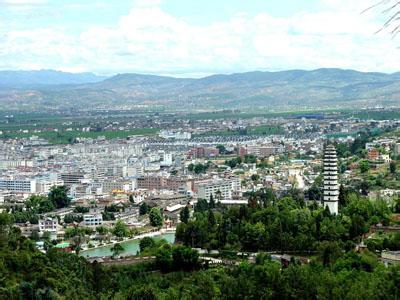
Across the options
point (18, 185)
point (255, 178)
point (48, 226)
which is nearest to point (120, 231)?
point (48, 226)

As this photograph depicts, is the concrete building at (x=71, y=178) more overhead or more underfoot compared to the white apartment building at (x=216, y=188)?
more underfoot

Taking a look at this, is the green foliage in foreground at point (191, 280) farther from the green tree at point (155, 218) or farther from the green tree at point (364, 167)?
the green tree at point (364, 167)

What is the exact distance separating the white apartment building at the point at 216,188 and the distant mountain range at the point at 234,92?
4993 centimetres

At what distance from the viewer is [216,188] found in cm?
2636

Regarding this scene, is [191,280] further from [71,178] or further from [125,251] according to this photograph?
[71,178]

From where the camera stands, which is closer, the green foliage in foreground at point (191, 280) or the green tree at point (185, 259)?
the green foliage in foreground at point (191, 280)

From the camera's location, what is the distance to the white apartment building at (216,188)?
26.1 meters

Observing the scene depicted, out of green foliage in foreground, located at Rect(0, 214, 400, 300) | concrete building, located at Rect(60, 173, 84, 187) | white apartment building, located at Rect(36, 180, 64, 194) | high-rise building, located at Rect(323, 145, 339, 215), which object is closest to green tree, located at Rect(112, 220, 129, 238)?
high-rise building, located at Rect(323, 145, 339, 215)

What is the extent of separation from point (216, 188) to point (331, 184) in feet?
32.6

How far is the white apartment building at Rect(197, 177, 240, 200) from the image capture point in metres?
26.1

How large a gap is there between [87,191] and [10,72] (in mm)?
155327

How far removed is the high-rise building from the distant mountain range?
59.3 metres

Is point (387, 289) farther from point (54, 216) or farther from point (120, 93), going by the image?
point (120, 93)

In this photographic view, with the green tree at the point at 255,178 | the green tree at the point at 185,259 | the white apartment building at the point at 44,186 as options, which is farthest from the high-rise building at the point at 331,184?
the white apartment building at the point at 44,186
